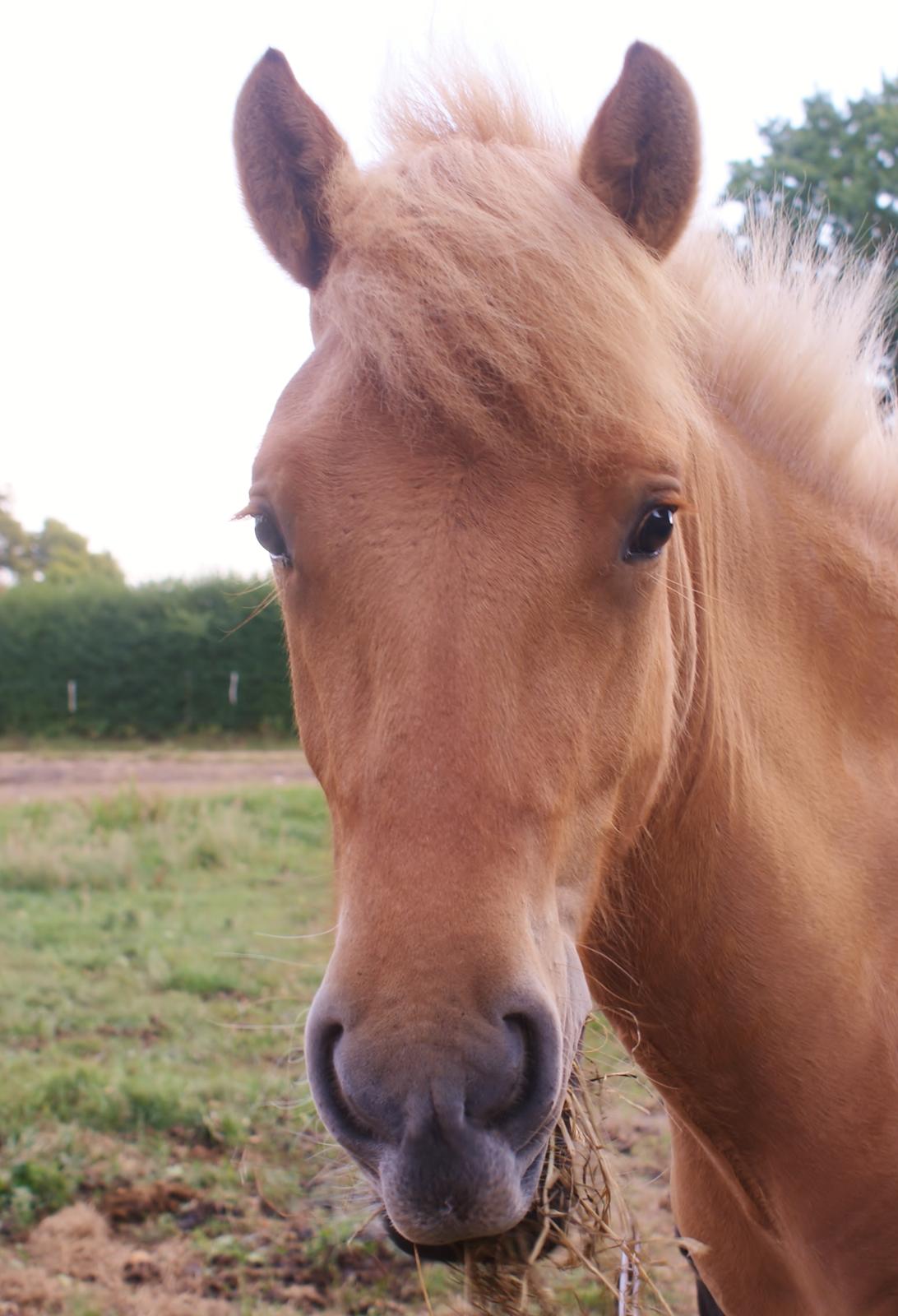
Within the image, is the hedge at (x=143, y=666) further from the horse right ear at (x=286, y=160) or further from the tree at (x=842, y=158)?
the horse right ear at (x=286, y=160)

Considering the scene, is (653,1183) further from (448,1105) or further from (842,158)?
(842,158)

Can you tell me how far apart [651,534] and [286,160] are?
115 cm

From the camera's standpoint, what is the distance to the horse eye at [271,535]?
1.97 metres

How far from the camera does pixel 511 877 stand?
1551mm

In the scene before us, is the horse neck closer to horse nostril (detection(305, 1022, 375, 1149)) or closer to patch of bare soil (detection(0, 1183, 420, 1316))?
horse nostril (detection(305, 1022, 375, 1149))

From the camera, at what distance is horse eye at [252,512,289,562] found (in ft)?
6.47

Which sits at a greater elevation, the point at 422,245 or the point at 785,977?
the point at 422,245

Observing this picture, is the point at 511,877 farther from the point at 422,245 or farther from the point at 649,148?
the point at 649,148

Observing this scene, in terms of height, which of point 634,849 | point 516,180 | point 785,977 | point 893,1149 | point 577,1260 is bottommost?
point 577,1260

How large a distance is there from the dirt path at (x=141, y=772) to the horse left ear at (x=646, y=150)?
1192cm

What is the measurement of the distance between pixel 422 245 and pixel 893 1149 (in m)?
2.03

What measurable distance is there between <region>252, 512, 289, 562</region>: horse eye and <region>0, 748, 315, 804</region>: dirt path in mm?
11587

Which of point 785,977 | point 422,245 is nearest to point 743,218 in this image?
point 422,245

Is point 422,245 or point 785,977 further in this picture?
point 785,977
